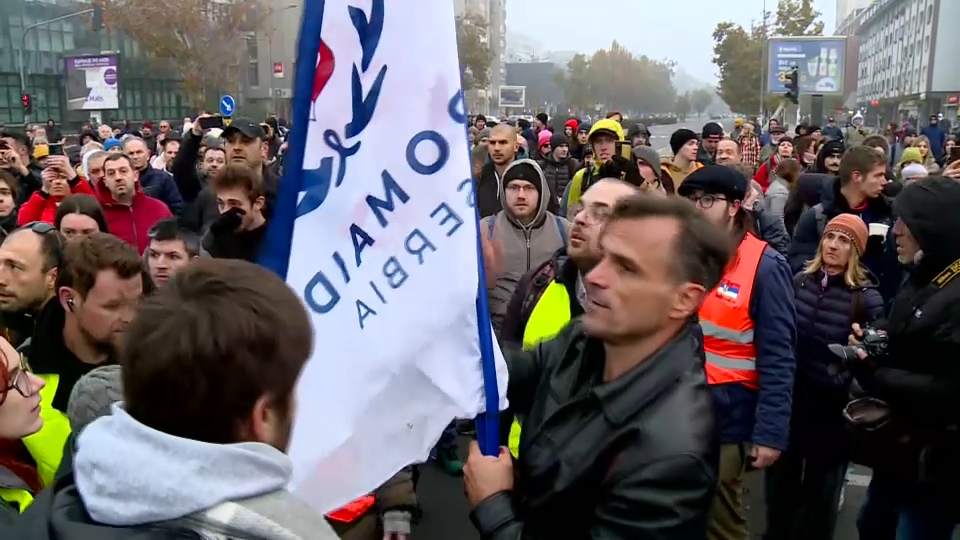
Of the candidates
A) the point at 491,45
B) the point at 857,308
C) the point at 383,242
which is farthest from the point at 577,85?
the point at 383,242

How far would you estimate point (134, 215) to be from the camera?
17.4ft

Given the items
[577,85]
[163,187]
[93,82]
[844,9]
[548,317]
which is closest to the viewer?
[548,317]

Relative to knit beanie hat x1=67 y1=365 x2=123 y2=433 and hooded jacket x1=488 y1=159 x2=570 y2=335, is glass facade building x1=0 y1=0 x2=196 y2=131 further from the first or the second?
knit beanie hat x1=67 y1=365 x2=123 y2=433

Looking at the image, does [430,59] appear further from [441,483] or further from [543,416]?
[441,483]

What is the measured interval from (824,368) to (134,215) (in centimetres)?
410

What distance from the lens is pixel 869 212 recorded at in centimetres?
539

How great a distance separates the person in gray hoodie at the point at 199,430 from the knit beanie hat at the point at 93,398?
2.55 feet

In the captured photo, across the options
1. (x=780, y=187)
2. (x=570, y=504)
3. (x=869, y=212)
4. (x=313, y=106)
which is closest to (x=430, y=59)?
(x=313, y=106)

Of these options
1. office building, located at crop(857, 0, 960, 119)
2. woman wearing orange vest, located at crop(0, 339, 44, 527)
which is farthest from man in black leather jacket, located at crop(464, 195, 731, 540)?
office building, located at crop(857, 0, 960, 119)

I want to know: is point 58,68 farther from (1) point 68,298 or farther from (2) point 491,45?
(2) point 491,45

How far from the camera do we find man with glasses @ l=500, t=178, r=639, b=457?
9.68 feet

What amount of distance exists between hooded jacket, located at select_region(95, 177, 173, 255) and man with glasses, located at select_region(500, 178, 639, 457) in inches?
116

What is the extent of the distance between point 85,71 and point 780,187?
2836 centimetres

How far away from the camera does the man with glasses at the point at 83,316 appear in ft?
8.27
